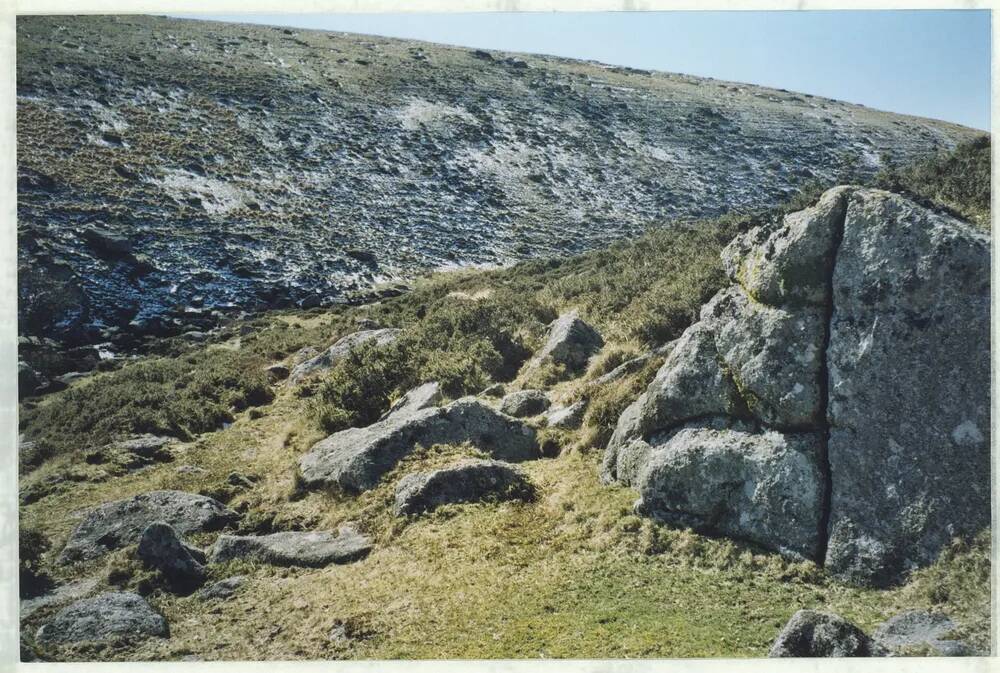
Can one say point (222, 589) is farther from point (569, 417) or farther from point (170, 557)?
point (569, 417)

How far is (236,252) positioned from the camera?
4462 cm

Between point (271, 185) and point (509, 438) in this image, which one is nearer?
point (509, 438)

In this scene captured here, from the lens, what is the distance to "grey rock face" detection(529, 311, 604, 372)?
2083cm

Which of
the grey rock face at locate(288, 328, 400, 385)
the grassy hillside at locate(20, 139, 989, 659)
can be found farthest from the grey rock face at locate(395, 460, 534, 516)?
the grey rock face at locate(288, 328, 400, 385)

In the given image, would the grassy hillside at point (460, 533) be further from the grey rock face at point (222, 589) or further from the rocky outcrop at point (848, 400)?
the rocky outcrop at point (848, 400)

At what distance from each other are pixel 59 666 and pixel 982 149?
21.1 metres

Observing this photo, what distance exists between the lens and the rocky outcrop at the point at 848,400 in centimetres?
1048

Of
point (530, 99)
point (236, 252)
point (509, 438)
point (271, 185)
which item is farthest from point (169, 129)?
point (509, 438)

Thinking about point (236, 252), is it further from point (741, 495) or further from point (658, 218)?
point (741, 495)

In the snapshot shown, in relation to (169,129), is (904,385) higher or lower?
lower

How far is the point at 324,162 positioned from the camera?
58344 mm

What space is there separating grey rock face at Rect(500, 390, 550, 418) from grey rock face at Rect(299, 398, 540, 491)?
3.95ft

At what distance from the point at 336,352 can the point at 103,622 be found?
17.4 m

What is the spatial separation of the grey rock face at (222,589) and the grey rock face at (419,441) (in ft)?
11.4
